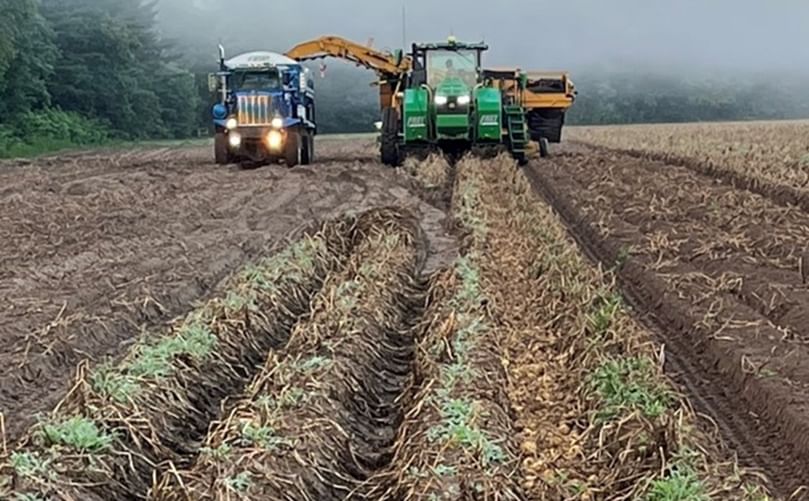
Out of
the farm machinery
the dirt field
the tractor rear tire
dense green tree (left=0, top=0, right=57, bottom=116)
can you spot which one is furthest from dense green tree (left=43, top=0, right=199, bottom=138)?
the dirt field

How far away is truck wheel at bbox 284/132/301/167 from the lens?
81.5ft

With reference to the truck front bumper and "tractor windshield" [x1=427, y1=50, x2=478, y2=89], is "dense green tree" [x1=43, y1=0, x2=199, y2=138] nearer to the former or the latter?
the truck front bumper

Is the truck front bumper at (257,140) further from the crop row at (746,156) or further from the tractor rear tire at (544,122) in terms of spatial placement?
the crop row at (746,156)

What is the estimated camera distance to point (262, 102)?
80.0 ft

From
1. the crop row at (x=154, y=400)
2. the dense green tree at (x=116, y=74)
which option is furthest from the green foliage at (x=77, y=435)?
the dense green tree at (x=116, y=74)

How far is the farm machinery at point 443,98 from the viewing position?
23.4 metres

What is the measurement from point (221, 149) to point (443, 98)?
226 inches

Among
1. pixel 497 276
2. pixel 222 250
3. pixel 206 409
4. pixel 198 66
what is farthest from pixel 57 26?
pixel 206 409

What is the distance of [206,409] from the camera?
7.39 meters

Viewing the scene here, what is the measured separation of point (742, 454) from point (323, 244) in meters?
7.21

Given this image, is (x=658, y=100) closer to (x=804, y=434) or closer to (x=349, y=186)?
(x=349, y=186)

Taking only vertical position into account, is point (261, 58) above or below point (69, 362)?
above

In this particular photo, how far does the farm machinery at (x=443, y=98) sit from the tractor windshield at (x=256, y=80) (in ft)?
8.24

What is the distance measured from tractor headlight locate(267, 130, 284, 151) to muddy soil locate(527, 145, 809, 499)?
773cm
